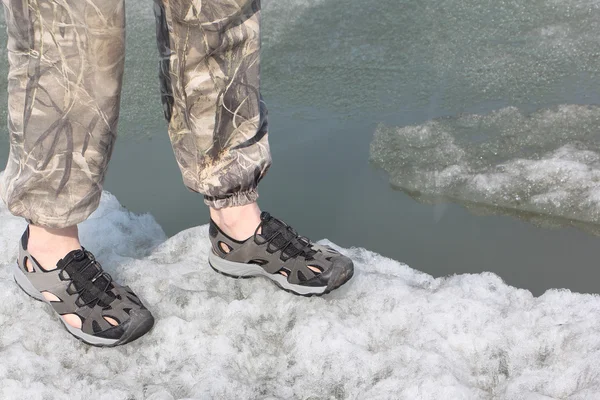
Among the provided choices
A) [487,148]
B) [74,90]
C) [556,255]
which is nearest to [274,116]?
[487,148]

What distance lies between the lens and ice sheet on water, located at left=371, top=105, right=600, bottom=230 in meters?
2.28

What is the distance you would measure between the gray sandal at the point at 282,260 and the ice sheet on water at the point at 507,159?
2.54 ft

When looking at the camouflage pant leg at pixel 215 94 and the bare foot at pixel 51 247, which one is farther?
the bare foot at pixel 51 247

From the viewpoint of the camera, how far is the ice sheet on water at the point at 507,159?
2277 mm

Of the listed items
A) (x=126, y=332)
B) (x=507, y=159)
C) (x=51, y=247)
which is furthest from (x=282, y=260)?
(x=507, y=159)

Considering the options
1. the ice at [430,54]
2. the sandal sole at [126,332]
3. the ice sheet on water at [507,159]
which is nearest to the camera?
the sandal sole at [126,332]

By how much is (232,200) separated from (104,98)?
42 centimetres

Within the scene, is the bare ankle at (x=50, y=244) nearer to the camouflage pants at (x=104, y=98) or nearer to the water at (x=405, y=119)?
the camouflage pants at (x=104, y=98)

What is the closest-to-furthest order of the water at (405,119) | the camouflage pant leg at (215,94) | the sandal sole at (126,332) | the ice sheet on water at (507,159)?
1. the camouflage pant leg at (215,94)
2. the sandal sole at (126,332)
3. the water at (405,119)
4. the ice sheet on water at (507,159)

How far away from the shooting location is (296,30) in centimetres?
342

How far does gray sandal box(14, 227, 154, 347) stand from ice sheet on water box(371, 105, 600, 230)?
3.79ft

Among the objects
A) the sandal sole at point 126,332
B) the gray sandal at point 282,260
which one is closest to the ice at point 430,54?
the gray sandal at point 282,260

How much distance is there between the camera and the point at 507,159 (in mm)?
2467

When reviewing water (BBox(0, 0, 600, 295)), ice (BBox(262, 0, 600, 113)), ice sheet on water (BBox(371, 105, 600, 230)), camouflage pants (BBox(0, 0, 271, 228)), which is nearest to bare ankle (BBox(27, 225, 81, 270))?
camouflage pants (BBox(0, 0, 271, 228))
